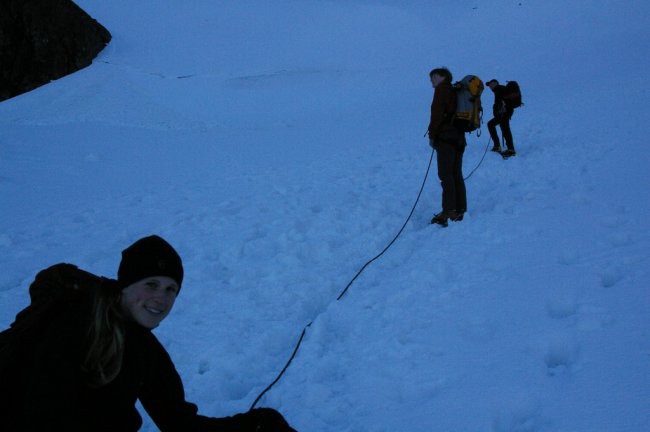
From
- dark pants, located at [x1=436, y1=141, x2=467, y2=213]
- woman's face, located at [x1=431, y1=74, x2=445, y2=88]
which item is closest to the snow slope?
dark pants, located at [x1=436, y1=141, x2=467, y2=213]

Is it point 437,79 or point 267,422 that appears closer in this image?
point 267,422

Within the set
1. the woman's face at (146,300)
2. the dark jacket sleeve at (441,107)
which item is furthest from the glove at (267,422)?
the dark jacket sleeve at (441,107)

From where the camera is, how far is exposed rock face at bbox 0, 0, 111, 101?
18.2 meters

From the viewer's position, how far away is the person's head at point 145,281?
1979 mm

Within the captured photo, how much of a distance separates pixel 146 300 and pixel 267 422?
0.91 meters

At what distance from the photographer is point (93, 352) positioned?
171cm

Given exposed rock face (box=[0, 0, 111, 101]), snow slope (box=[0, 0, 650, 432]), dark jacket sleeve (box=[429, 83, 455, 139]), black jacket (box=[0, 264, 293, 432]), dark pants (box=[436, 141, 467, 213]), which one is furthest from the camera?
exposed rock face (box=[0, 0, 111, 101])

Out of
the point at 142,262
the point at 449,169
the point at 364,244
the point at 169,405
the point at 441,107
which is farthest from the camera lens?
the point at 449,169

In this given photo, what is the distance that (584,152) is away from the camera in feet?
26.0

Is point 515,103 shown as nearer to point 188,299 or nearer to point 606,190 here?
point 606,190

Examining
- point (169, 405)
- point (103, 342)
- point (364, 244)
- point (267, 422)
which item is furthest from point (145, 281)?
point (364, 244)

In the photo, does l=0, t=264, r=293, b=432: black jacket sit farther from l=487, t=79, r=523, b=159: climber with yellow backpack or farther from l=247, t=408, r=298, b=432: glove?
l=487, t=79, r=523, b=159: climber with yellow backpack

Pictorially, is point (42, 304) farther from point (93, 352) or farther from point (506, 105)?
point (506, 105)

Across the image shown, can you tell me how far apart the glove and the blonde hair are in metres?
0.79
